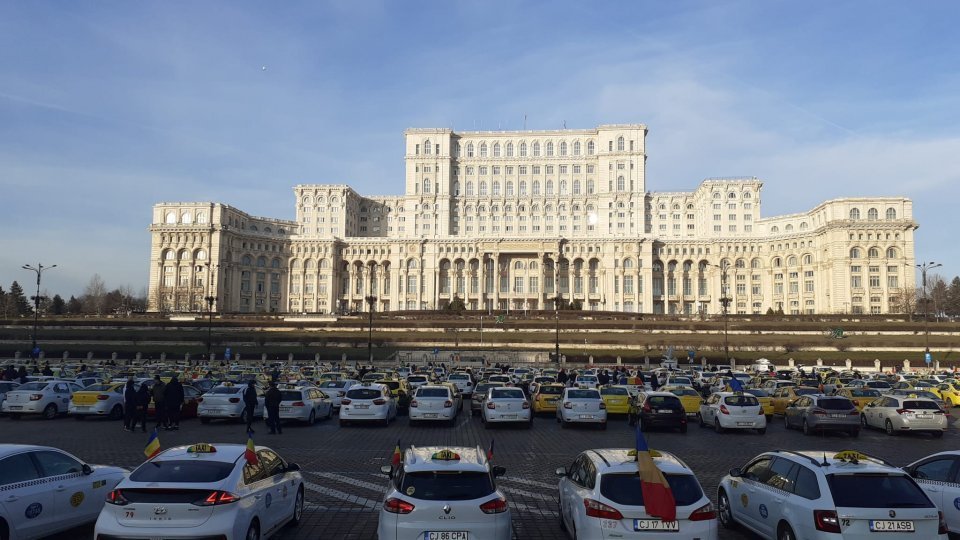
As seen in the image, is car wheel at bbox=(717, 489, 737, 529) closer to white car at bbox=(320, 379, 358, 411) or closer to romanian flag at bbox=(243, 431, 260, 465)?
romanian flag at bbox=(243, 431, 260, 465)

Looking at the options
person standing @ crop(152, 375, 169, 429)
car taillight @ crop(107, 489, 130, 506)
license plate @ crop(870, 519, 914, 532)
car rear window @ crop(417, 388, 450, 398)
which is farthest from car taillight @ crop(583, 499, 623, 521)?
person standing @ crop(152, 375, 169, 429)

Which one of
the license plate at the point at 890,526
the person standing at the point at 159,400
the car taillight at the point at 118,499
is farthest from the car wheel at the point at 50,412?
the license plate at the point at 890,526

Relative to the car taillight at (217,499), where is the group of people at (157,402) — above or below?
below

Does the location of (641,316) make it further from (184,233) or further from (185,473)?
(185,473)

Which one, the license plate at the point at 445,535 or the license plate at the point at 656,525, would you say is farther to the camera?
the license plate at the point at 656,525

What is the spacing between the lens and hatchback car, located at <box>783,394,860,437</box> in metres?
21.8

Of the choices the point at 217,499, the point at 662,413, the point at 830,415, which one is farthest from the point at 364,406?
the point at 217,499

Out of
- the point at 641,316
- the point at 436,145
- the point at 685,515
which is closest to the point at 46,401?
the point at 685,515

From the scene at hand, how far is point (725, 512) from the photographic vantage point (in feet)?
34.9

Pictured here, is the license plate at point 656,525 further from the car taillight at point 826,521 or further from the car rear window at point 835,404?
the car rear window at point 835,404

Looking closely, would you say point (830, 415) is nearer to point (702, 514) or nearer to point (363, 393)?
point (363, 393)

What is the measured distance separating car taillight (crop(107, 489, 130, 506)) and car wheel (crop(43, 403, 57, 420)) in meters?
21.5

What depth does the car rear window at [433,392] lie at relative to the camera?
2364 cm

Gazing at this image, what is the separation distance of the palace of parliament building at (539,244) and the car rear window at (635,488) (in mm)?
105780
